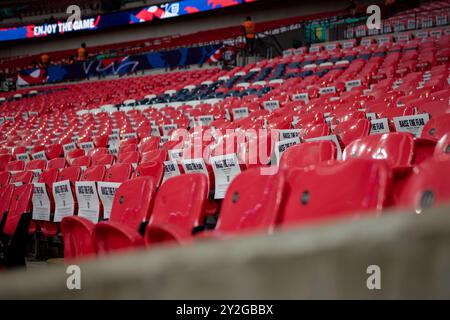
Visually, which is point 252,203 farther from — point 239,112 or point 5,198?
point 239,112

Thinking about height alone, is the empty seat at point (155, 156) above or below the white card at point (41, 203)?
above

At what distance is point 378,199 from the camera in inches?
57.5

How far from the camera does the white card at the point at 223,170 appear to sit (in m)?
3.28

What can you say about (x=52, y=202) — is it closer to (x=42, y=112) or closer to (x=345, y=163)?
(x=345, y=163)

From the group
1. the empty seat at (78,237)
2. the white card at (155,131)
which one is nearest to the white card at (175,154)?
the empty seat at (78,237)

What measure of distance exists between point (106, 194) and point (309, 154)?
151 cm

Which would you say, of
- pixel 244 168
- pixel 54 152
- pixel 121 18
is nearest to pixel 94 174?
pixel 244 168

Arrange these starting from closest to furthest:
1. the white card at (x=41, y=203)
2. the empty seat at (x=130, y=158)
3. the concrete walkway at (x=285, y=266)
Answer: the concrete walkway at (x=285, y=266) < the white card at (x=41, y=203) < the empty seat at (x=130, y=158)

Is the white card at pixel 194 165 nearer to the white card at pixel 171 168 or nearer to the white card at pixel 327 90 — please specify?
the white card at pixel 171 168

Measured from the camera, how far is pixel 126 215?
250 cm

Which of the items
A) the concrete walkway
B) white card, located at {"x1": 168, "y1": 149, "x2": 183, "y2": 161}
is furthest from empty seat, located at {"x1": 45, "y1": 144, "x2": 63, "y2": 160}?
the concrete walkway

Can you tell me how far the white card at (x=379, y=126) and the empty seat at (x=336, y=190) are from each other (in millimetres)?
2004

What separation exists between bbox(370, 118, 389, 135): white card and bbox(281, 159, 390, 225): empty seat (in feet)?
6.58
